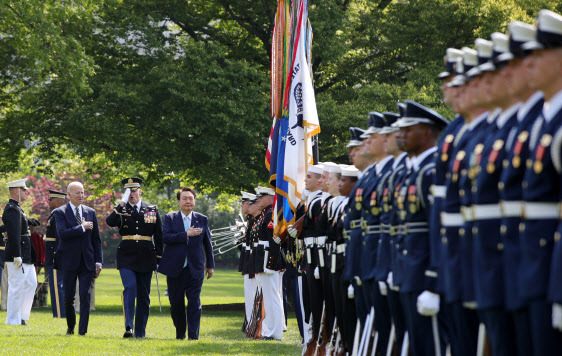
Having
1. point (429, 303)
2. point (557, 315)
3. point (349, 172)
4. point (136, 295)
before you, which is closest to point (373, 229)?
point (429, 303)

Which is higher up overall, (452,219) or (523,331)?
(452,219)

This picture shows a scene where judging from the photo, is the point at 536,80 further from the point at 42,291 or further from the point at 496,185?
the point at 42,291

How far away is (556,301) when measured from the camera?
12.5 feet

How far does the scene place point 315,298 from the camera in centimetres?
969

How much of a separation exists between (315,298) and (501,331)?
5.17 metres

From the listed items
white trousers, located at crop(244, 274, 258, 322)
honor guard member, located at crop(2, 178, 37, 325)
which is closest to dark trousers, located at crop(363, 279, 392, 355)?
white trousers, located at crop(244, 274, 258, 322)

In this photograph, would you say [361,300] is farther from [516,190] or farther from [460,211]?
[516,190]

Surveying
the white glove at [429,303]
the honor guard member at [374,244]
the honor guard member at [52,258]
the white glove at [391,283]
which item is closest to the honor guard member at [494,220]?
the white glove at [429,303]

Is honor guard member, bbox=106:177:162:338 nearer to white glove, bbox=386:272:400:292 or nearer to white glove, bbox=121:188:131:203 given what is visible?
white glove, bbox=121:188:131:203

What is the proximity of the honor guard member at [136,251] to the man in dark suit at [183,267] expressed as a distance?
276mm

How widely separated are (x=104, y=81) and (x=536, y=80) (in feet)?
60.9

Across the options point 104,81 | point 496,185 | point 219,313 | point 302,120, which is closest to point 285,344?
point 302,120

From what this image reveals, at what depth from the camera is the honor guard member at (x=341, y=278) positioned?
334 inches

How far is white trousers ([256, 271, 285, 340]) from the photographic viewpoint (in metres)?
13.1
